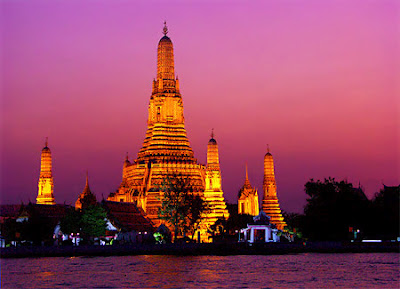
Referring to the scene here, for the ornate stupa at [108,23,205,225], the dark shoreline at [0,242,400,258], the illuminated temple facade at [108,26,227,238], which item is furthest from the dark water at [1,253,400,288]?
the ornate stupa at [108,23,205,225]

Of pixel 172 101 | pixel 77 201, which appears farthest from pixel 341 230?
pixel 77 201

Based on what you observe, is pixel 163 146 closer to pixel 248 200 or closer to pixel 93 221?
pixel 248 200

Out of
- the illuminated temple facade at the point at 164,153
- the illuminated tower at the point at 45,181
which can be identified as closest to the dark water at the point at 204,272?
the illuminated temple facade at the point at 164,153

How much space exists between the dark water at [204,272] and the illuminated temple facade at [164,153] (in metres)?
30.9

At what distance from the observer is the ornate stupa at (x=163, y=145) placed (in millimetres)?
92812

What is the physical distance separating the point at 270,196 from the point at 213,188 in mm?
13389

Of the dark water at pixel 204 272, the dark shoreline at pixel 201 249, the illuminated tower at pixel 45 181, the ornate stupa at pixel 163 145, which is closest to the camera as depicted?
the dark water at pixel 204 272

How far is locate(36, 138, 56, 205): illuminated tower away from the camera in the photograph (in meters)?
97.1

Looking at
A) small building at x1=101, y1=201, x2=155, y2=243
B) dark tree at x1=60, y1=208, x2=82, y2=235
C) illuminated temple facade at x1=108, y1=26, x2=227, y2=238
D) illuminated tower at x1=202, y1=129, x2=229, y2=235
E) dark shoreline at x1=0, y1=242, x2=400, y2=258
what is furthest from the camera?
illuminated temple facade at x1=108, y1=26, x2=227, y2=238

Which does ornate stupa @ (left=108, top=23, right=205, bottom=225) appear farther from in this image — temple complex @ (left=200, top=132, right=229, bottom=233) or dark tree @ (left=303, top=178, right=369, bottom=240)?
dark tree @ (left=303, top=178, right=369, bottom=240)

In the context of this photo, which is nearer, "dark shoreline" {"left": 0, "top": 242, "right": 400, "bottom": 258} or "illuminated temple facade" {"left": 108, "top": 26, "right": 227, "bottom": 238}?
"dark shoreline" {"left": 0, "top": 242, "right": 400, "bottom": 258}

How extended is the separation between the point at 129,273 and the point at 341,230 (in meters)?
26.4

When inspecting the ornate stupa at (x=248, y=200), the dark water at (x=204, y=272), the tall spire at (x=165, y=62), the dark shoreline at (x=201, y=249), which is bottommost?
the dark water at (x=204, y=272)

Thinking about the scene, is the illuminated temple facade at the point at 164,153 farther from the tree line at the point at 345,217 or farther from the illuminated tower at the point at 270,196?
the tree line at the point at 345,217
